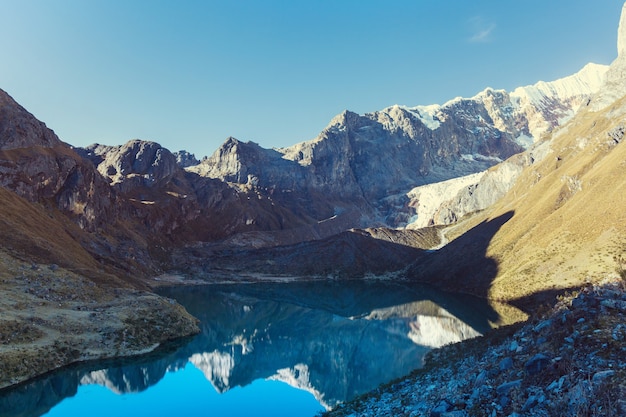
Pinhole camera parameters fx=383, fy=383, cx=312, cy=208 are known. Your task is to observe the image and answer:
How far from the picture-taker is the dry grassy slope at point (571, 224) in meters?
68.4

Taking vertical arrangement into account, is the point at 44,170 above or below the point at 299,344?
above

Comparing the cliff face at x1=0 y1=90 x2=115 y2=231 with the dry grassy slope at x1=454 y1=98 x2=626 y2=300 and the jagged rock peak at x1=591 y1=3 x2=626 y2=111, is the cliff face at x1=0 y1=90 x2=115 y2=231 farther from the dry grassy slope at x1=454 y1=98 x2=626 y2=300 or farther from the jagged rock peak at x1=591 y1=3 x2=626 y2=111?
the jagged rock peak at x1=591 y1=3 x2=626 y2=111

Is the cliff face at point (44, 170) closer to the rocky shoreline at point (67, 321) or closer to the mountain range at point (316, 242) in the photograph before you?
the mountain range at point (316, 242)

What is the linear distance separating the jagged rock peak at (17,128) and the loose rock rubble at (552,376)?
130m

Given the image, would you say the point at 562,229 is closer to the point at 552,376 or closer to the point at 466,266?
the point at 466,266

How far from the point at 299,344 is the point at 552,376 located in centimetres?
4982

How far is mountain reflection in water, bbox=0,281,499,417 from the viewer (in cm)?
3816

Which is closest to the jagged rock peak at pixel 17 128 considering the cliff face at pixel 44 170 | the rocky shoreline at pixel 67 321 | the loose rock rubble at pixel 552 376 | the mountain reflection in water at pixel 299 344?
the cliff face at pixel 44 170

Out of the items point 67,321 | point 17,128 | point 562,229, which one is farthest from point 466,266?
point 17,128

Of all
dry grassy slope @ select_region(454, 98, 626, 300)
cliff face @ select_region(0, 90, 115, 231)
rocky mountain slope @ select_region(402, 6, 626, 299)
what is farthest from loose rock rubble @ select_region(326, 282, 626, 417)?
cliff face @ select_region(0, 90, 115, 231)

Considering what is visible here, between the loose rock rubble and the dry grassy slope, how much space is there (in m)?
50.4

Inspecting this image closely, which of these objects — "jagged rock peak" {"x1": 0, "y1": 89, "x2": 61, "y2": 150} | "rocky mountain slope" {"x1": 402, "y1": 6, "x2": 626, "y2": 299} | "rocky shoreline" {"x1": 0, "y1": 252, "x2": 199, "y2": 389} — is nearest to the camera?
"rocky shoreline" {"x1": 0, "y1": 252, "x2": 199, "y2": 389}

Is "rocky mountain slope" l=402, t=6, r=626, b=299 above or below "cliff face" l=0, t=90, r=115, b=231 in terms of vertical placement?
below

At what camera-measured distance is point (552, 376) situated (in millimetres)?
14508
